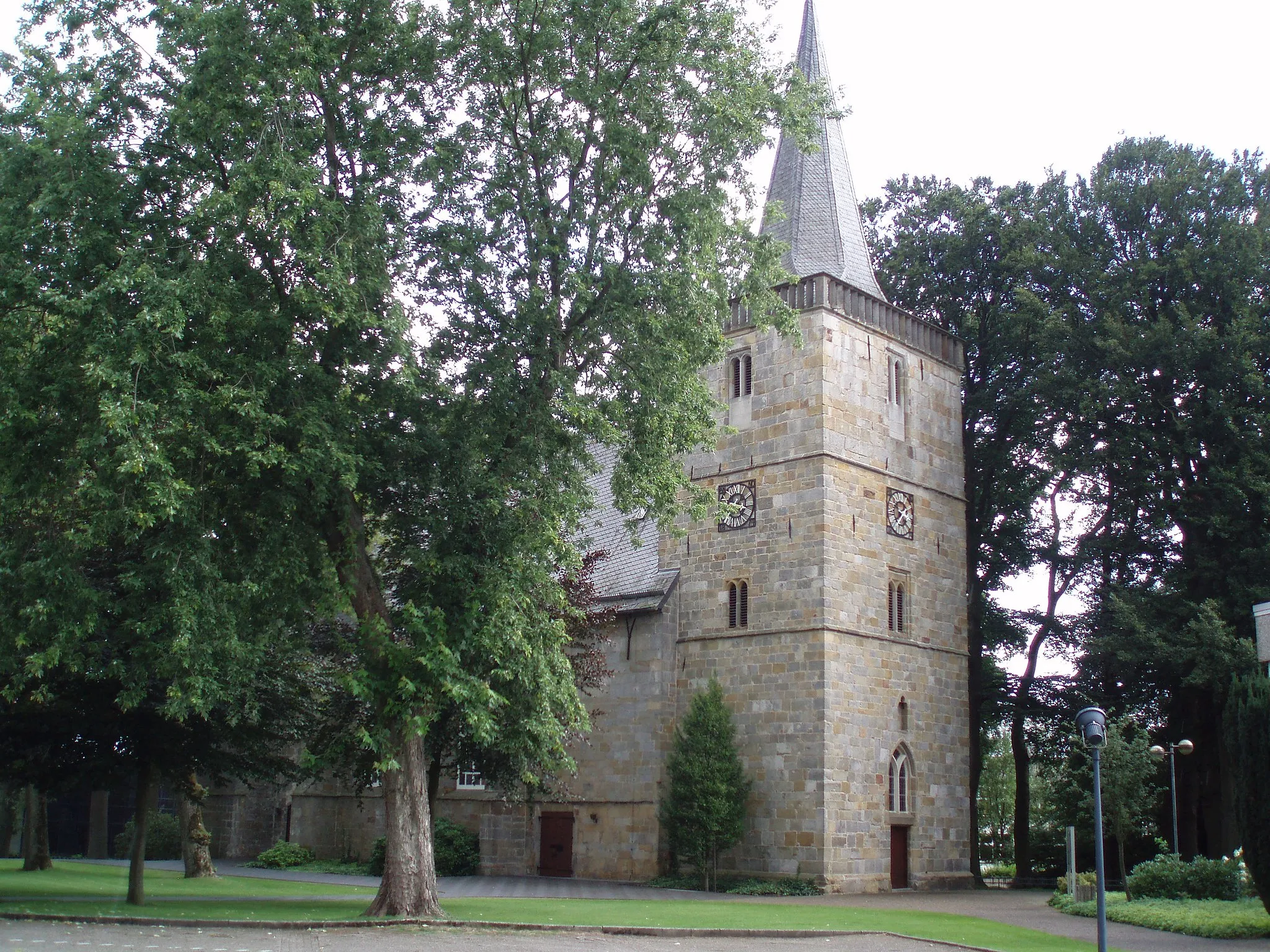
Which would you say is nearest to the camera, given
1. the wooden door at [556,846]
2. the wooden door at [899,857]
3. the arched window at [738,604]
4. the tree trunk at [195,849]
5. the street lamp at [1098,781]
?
the street lamp at [1098,781]

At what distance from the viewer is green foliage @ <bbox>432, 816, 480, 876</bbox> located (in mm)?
32938

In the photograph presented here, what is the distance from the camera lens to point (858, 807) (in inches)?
1089

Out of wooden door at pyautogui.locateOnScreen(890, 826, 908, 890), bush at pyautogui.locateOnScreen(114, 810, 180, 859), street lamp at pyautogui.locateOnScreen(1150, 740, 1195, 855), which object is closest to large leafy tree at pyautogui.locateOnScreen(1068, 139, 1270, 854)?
street lamp at pyautogui.locateOnScreen(1150, 740, 1195, 855)

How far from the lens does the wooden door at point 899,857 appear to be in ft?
94.3

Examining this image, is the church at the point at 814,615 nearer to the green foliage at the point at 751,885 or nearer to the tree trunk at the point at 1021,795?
the green foliage at the point at 751,885

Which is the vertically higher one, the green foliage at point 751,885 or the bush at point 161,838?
the green foliage at point 751,885

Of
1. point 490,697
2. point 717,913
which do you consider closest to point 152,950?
point 490,697

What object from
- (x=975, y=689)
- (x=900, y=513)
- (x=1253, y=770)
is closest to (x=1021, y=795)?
(x=975, y=689)

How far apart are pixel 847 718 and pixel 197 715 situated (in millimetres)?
14598

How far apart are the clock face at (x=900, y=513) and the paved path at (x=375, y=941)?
13856mm

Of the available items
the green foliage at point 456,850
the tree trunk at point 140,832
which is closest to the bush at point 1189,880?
the green foliage at point 456,850

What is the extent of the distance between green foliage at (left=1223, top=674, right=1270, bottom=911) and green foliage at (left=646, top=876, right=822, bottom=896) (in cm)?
966

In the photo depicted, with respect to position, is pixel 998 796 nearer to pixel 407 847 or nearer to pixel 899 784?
pixel 899 784

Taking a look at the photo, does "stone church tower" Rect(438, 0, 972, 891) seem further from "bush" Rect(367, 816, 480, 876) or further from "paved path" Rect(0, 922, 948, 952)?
"paved path" Rect(0, 922, 948, 952)
